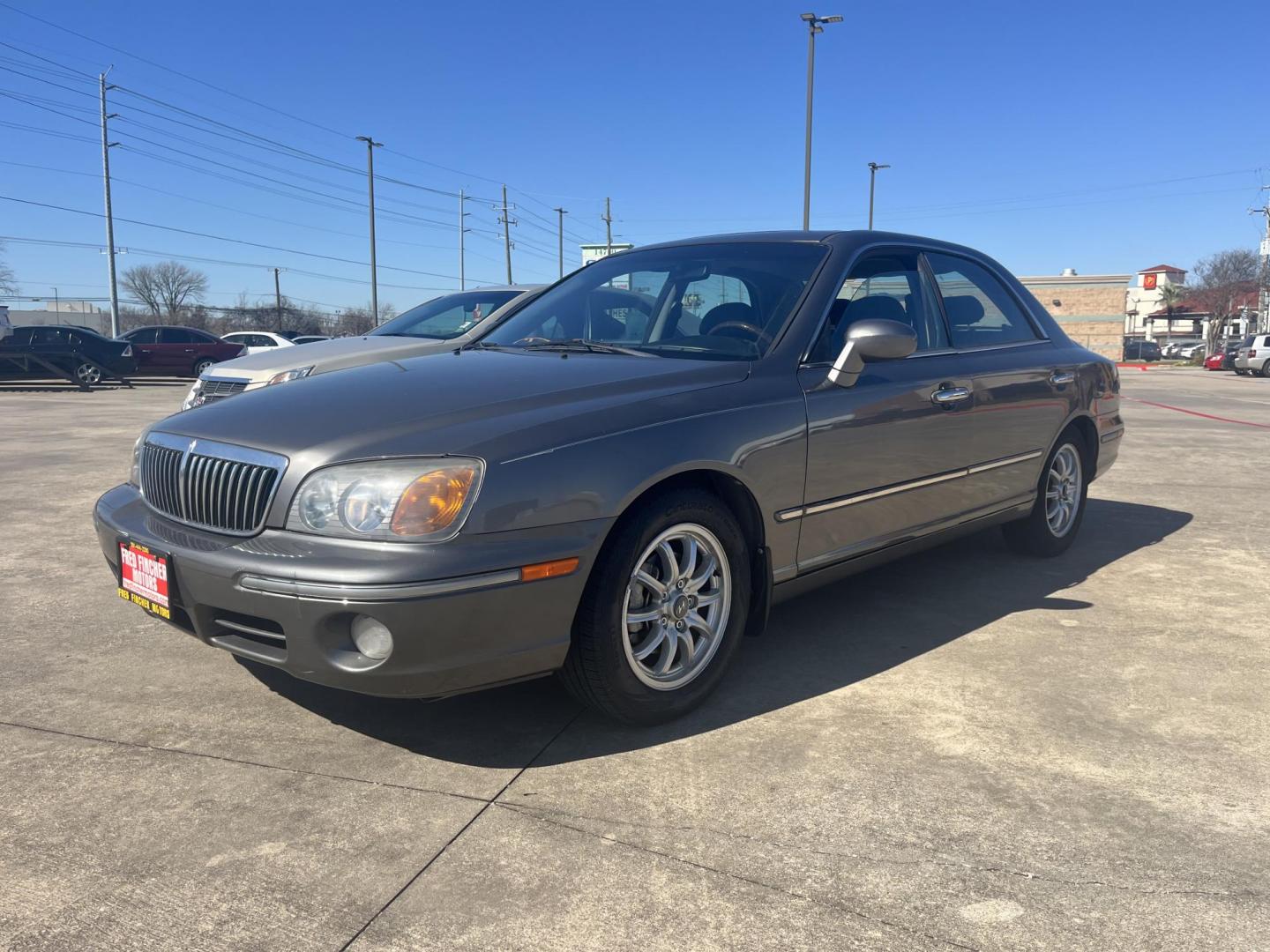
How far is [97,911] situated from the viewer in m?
2.12

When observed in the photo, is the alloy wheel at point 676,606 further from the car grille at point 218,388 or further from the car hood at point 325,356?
the car grille at point 218,388

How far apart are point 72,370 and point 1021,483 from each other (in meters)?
21.3

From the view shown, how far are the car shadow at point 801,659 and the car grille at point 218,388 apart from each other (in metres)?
4.22

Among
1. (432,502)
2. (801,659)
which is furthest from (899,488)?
(432,502)

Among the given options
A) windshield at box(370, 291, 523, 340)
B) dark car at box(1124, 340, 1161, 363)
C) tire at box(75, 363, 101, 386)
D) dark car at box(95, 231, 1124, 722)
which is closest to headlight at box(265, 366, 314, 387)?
windshield at box(370, 291, 523, 340)

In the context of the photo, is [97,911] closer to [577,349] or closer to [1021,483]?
[577,349]

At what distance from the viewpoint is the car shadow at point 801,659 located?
302 cm

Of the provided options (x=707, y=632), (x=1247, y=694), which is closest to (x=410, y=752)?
(x=707, y=632)

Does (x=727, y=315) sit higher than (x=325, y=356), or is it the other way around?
(x=727, y=315)

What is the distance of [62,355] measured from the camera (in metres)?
20.8

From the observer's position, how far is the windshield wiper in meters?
3.63

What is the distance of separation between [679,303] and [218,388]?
16.0 feet

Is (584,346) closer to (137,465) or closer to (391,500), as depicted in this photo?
(391,500)

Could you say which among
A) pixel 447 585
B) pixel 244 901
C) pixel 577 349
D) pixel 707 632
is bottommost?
pixel 244 901
